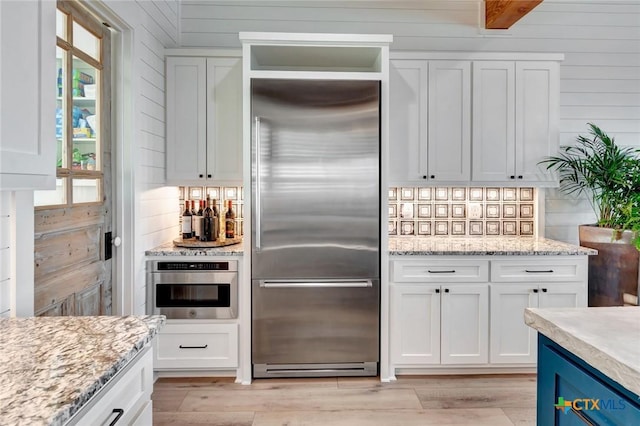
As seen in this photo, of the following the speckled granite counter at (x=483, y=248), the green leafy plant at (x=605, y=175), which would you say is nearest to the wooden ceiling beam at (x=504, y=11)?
the green leafy plant at (x=605, y=175)

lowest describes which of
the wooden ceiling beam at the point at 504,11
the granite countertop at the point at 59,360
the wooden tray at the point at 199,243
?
the granite countertop at the point at 59,360

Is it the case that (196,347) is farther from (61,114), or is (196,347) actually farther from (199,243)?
(61,114)

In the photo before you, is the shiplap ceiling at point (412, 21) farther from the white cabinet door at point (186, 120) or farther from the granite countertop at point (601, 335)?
the granite countertop at point (601, 335)

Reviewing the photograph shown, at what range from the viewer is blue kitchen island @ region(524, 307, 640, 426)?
1.04 meters

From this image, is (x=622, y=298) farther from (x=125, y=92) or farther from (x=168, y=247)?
(x=125, y=92)

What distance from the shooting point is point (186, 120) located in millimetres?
3297

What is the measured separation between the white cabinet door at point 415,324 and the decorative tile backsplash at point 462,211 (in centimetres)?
78

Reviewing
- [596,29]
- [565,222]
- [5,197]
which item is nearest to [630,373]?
[5,197]

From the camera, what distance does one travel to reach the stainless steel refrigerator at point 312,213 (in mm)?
2912

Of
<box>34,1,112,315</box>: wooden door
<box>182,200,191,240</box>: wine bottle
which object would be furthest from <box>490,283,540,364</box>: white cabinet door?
<box>34,1,112,315</box>: wooden door

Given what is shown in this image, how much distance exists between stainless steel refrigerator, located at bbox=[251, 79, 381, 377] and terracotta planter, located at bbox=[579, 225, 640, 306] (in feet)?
5.56

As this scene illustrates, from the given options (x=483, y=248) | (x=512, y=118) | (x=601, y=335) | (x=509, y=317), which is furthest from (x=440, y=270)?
(x=601, y=335)

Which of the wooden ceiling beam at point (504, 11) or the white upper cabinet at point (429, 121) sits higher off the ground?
the wooden ceiling beam at point (504, 11)

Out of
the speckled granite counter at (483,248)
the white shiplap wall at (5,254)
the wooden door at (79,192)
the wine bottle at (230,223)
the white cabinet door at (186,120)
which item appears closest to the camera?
the white shiplap wall at (5,254)
